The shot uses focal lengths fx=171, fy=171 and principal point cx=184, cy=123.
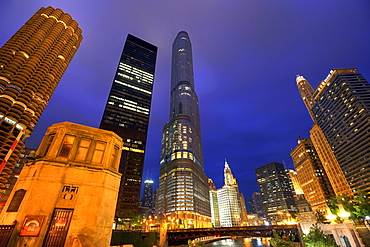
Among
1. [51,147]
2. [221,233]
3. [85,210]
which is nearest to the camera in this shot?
[85,210]

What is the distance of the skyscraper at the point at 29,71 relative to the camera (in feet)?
265

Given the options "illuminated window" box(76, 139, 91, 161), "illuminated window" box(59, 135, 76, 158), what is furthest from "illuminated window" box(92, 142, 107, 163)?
"illuminated window" box(59, 135, 76, 158)

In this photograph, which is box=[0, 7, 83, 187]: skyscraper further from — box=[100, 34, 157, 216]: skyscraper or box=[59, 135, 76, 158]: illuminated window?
box=[59, 135, 76, 158]: illuminated window

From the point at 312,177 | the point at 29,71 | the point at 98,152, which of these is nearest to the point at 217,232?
the point at 98,152

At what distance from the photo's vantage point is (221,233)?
7100 centimetres

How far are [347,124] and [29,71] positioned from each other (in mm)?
209705

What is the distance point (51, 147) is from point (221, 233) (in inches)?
3040

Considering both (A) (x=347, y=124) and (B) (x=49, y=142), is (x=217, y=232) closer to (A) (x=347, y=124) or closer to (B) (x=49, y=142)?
(B) (x=49, y=142)

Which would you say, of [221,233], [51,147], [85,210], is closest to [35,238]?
[85,210]

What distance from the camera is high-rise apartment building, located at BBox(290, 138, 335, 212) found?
140 meters

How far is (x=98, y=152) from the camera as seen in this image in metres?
14.0

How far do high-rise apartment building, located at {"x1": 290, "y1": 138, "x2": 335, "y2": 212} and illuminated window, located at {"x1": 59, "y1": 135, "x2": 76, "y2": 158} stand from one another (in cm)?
17699

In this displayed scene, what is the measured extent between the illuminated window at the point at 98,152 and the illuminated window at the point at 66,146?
1798 mm

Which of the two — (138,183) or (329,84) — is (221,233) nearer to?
(138,183)
